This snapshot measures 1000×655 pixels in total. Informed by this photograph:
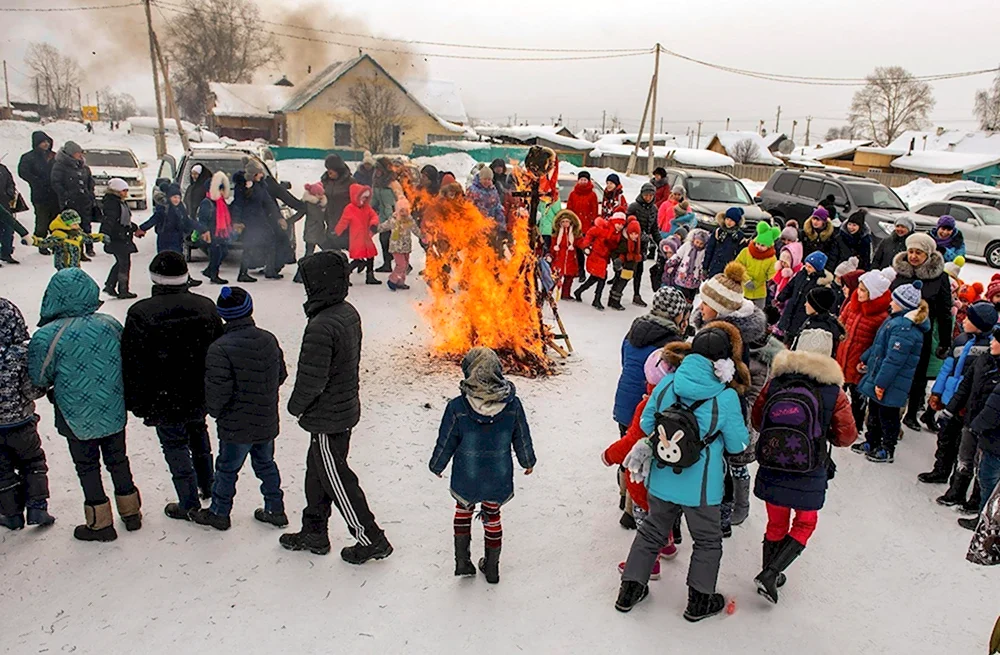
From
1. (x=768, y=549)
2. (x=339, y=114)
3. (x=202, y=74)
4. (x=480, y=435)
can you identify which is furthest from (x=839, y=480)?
(x=202, y=74)

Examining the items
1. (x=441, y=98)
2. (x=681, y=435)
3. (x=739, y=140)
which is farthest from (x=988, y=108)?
(x=681, y=435)

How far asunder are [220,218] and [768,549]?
9.57 m

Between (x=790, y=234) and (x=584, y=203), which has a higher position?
(x=584, y=203)

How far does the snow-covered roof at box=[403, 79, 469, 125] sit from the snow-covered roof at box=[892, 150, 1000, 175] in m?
32.2

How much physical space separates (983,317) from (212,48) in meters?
66.8

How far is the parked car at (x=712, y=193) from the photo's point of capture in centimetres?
1522

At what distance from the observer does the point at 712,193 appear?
16.5 m

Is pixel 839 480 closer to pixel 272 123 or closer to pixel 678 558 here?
pixel 678 558

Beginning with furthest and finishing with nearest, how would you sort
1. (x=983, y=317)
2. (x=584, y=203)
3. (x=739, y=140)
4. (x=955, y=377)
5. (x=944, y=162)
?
(x=739, y=140), (x=944, y=162), (x=584, y=203), (x=955, y=377), (x=983, y=317)

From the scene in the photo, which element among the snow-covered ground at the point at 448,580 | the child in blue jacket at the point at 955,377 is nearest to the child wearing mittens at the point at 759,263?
the child in blue jacket at the point at 955,377

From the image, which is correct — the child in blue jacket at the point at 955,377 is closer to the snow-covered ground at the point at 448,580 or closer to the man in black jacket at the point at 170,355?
the snow-covered ground at the point at 448,580

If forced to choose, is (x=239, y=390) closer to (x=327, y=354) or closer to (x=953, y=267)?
(x=327, y=354)

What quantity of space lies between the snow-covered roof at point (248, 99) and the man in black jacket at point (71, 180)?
38783 millimetres

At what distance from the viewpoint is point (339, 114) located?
41.5m
